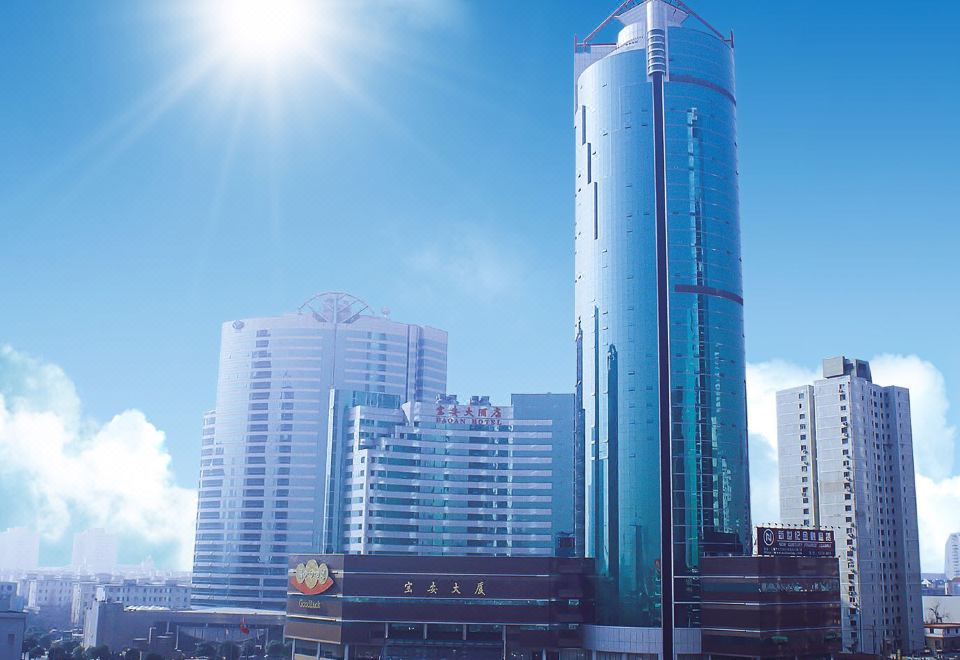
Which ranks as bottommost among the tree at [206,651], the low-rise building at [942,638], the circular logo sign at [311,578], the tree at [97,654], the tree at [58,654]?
the tree at [206,651]

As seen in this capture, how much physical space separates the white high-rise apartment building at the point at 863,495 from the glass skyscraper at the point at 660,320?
157ft

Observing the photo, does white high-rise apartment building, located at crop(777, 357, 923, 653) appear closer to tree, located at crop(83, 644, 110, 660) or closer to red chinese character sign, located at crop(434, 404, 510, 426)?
red chinese character sign, located at crop(434, 404, 510, 426)

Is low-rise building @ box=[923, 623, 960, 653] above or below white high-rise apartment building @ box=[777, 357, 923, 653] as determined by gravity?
below

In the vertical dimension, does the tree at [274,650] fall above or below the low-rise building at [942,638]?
below

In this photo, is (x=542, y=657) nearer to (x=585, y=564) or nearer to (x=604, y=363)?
(x=585, y=564)

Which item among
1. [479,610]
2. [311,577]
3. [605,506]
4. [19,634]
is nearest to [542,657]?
[479,610]

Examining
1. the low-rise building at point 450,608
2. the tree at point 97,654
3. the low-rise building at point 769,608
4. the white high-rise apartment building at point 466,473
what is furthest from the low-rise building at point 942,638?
the tree at point 97,654

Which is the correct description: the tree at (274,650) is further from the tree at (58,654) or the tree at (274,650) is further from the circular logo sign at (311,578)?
the circular logo sign at (311,578)

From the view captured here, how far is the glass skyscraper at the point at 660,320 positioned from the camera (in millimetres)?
144750

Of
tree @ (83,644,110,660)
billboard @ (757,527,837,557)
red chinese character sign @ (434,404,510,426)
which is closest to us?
billboard @ (757,527,837,557)

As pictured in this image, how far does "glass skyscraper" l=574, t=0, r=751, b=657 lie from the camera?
144750 mm

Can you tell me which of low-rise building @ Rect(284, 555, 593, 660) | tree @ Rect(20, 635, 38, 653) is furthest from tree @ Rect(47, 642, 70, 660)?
low-rise building @ Rect(284, 555, 593, 660)

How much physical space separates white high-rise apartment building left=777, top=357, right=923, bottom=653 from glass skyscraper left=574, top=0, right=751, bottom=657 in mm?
47998

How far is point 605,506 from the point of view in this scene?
14838 centimetres
